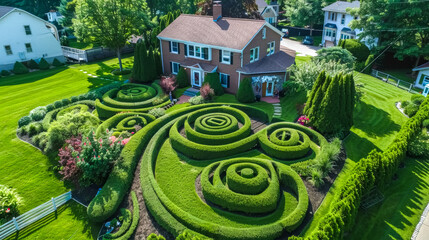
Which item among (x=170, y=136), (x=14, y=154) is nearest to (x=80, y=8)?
(x=14, y=154)

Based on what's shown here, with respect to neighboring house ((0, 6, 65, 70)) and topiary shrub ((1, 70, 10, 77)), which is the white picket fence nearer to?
topiary shrub ((1, 70, 10, 77))

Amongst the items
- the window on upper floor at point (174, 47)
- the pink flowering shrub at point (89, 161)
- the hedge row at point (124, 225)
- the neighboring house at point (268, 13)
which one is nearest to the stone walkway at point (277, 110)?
the window on upper floor at point (174, 47)

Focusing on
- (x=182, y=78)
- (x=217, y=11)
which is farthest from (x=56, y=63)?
(x=217, y=11)

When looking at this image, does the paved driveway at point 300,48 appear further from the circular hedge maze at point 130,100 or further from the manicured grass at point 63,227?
the manicured grass at point 63,227

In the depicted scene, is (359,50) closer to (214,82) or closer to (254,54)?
(254,54)

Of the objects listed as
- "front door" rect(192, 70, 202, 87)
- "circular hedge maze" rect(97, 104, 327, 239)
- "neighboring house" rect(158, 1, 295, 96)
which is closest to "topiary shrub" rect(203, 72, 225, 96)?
"neighboring house" rect(158, 1, 295, 96)

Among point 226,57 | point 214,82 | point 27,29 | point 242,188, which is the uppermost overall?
point 27,29

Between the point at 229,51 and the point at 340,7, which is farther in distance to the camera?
the point at 340,7
